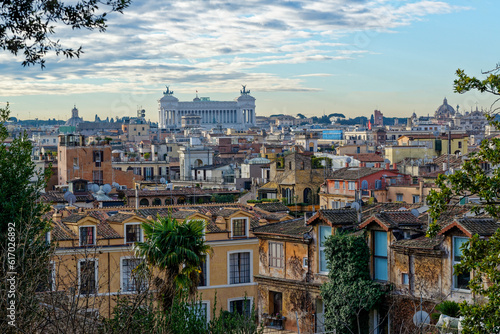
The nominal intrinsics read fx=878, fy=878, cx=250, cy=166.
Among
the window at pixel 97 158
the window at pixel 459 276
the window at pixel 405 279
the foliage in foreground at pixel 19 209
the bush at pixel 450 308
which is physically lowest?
the bush at pixel 450 308

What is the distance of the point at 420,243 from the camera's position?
2083 cm

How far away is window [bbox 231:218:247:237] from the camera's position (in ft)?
94.5

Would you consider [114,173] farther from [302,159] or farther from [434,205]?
[434,205]

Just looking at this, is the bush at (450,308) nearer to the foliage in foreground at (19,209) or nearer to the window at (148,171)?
the foliage in foreground at (19,209)

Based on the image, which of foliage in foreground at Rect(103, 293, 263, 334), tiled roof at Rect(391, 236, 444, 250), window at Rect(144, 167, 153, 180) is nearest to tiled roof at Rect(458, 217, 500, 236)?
tiled roof at Rect(391, 236, 444, 250)

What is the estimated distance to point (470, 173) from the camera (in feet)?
41.8

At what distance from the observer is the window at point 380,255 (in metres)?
21.8

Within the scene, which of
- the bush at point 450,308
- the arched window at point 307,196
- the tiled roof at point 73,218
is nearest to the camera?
the bush at point 450,308

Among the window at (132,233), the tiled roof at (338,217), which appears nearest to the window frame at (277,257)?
the tiled roof at (338,217)

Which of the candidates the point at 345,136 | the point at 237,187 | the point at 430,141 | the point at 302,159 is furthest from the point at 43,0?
the point at 345,136

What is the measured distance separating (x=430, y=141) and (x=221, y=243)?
2070 inches

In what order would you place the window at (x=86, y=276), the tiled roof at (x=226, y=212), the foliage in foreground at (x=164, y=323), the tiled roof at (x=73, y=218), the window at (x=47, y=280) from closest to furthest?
the window at (x=86, y=276) → the window at (x=47, y=280) → the foliage in foreground at (x=164, y=323) → the tiled roof at (x=73, y=218) → the tiled roof at (x=226, y=212)

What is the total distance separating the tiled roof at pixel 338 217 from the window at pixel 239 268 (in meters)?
5.52

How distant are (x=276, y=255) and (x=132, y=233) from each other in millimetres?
5065
